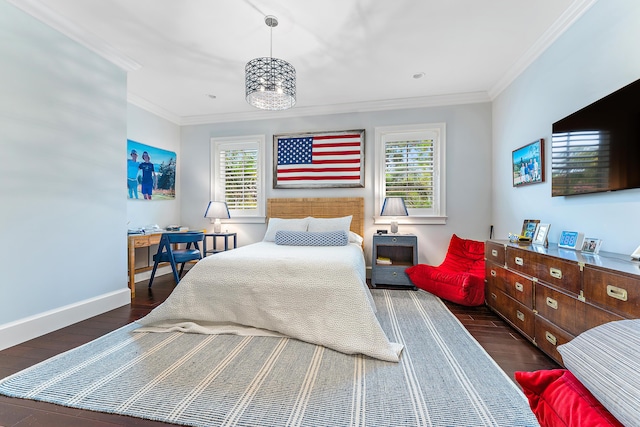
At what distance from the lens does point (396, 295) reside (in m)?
3.39

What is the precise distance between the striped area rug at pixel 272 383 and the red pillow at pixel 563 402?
67cm

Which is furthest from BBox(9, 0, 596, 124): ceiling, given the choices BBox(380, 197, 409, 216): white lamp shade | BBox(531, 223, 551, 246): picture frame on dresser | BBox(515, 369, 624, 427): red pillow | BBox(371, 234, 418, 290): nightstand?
BBox(515, 369, 624, 427): red pillow

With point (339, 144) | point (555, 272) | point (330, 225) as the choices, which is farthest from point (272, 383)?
point (339, 144)

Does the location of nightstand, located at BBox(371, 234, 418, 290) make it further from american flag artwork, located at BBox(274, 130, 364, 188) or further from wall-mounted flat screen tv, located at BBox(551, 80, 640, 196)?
wall-mounted flat screen tv, located at BBox(551, 80, 640, 196)

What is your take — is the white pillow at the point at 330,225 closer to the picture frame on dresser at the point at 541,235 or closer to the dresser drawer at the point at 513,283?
the dresser drawer at the point at 513,283

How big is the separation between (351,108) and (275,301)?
10.6 ft

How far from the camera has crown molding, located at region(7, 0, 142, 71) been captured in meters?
2.18

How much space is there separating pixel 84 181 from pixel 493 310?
14.3 feet

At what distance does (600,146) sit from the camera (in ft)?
6.31

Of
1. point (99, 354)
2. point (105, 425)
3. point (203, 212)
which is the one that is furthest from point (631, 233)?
point (203, 212)

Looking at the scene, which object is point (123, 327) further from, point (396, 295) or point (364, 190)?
point (364, 190)

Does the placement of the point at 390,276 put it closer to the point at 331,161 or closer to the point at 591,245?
the point at 331,161

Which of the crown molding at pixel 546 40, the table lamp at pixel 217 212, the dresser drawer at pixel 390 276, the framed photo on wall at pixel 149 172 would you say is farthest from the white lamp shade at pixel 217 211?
the crown molding at pixel 546 40

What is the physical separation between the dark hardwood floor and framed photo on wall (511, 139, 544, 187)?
1505mm
